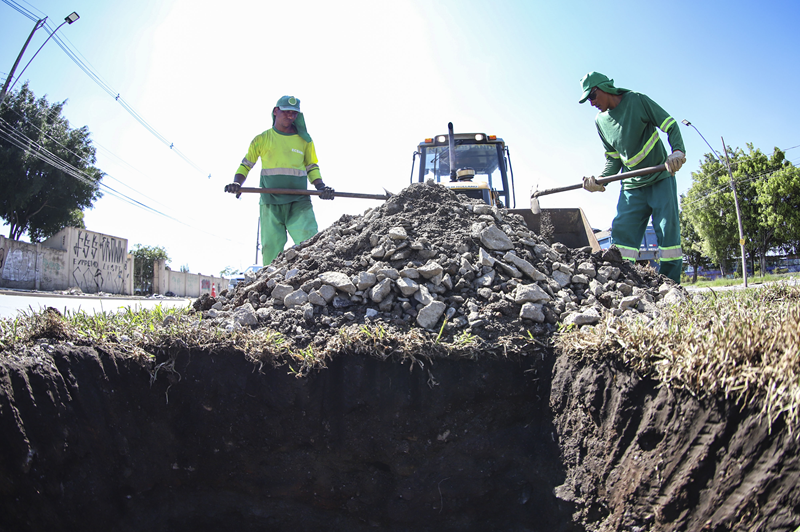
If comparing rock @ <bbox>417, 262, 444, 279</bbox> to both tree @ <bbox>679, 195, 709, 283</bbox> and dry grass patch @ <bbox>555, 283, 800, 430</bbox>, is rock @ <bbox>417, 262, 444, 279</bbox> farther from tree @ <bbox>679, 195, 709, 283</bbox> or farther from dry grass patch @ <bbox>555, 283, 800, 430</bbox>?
tree @ <bbox>679, 195, 709, 283</bbox>

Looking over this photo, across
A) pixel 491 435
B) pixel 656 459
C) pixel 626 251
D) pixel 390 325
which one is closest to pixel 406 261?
pixel 390 325

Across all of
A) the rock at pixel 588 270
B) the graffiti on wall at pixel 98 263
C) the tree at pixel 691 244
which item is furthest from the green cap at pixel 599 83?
the tree at pixel 691 244

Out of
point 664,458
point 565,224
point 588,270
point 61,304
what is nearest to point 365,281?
point 588,270

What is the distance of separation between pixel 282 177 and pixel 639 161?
3.72 meters

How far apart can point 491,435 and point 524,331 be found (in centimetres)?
54

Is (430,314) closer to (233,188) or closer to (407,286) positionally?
(407,286)

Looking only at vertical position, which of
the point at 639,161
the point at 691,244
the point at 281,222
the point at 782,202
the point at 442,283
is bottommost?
the point at 442,283

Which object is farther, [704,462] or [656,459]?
[656,459]

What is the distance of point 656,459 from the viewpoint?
4.65ft

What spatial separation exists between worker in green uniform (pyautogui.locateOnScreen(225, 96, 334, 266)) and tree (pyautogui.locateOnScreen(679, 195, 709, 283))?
26.3 m

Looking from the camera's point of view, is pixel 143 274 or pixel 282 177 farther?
pixel 143 274

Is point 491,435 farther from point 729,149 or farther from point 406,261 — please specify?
point 729,149

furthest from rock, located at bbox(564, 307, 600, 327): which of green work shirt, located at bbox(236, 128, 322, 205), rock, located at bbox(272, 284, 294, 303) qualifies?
green work shirt, located at bbox(236, 128, 322, 205)

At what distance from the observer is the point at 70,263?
18047mm
